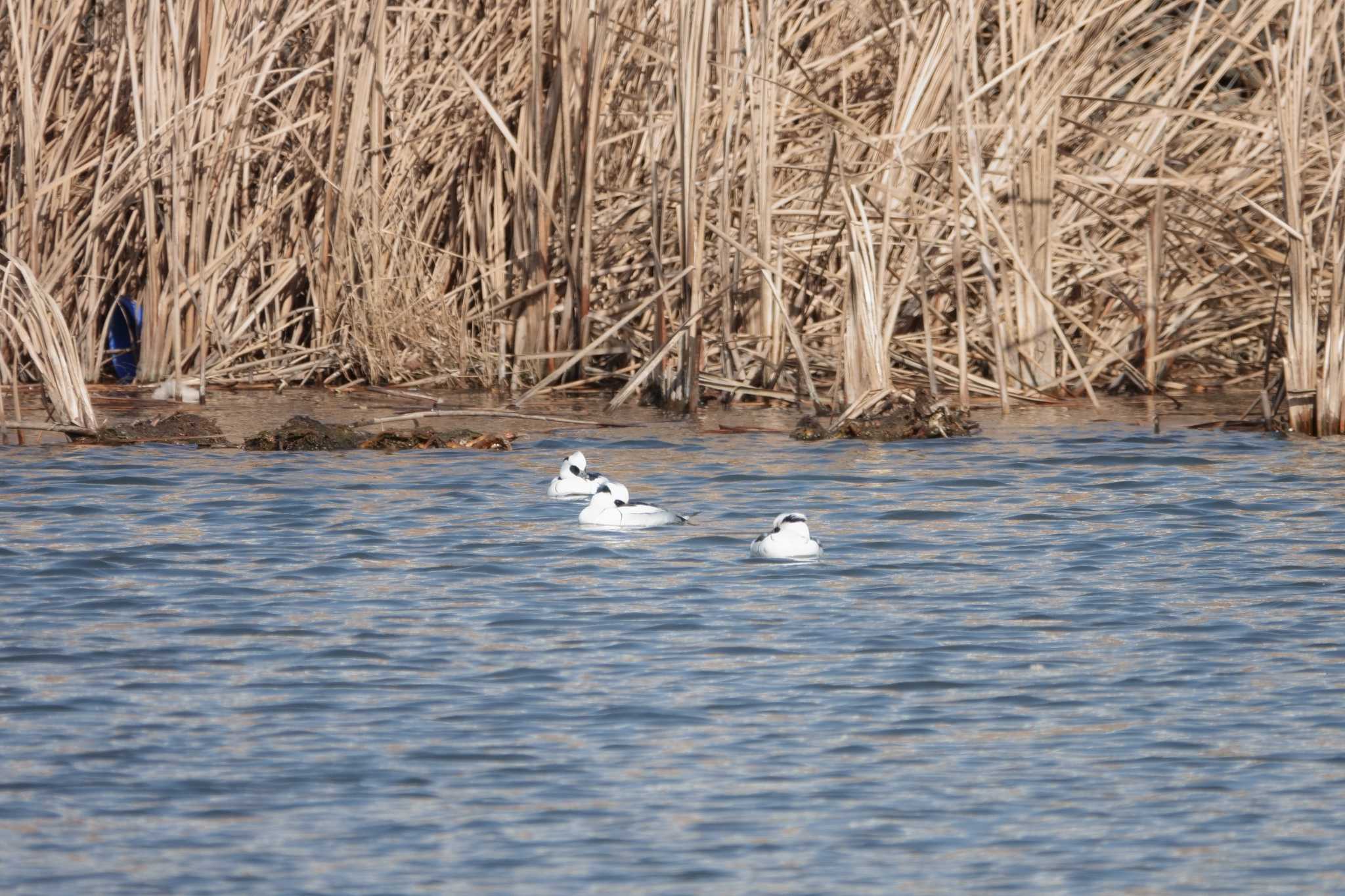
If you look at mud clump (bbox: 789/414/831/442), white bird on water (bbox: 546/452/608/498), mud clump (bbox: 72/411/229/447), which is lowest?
white bird on water (bbox: 546/452/608/498)

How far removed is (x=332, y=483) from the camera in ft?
31.2

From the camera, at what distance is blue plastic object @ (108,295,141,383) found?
12.5 metres

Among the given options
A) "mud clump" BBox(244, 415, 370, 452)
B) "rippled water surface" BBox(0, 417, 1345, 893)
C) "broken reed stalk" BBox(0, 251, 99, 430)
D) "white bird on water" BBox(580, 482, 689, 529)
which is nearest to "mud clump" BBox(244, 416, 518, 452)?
"mud clump" BBox(244, 415, 370, 452)

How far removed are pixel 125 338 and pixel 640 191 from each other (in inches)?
129

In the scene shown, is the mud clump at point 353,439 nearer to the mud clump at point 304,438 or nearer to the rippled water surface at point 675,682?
the mud clump at point 304,438

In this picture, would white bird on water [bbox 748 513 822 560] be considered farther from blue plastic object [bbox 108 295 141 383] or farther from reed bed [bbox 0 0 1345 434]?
blue plastic object [bbox 108 295 141 383]

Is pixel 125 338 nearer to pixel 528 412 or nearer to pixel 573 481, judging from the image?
pixel 528 412

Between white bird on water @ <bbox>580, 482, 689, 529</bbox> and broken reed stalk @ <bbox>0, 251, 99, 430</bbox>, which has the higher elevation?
broken reed stalk @ <bbox>0, 251, 99, 430</bbox>

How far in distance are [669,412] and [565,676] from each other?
5.59 m

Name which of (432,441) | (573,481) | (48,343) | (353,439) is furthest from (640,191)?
(48,343)

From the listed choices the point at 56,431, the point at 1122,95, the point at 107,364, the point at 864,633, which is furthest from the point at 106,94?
the point at 864,633

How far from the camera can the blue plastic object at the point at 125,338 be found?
41.0 feet

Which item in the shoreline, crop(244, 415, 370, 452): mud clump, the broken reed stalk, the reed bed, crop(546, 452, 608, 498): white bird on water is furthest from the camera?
the reed bed

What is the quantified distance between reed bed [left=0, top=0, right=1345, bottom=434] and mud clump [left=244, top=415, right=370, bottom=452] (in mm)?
1440
